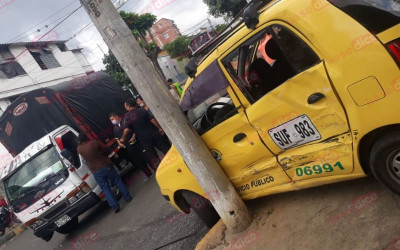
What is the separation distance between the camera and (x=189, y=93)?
321 centimetres

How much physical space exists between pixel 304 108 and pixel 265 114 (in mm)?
376

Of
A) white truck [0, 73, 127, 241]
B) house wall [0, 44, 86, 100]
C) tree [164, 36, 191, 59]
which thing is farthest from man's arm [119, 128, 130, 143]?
tree [164, 36, 191, 59]

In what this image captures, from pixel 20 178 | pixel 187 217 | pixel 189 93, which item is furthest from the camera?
pixel 20 178

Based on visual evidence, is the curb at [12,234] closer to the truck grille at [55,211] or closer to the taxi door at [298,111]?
the truck grille at [55,211]

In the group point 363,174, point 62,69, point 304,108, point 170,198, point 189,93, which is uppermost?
point 62,69

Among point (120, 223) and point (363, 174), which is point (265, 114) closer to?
point (363, 174)

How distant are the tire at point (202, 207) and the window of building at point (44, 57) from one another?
23.6m

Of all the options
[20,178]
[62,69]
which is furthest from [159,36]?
[20,178]

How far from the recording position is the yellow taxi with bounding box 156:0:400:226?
205 centimetres

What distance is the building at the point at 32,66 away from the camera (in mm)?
19391

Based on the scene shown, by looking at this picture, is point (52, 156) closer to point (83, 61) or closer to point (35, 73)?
point (35, 73)

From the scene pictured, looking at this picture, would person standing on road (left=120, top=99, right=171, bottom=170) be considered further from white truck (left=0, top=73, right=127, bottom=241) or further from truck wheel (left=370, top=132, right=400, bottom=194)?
truck wheel (left=370, top=132, right=400, bottom=194)

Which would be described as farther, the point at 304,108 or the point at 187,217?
the point at 187,217

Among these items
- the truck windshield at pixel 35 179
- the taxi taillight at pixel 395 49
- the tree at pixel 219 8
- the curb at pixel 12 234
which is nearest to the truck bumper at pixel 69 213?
the truck windshield at pixel 35 179
